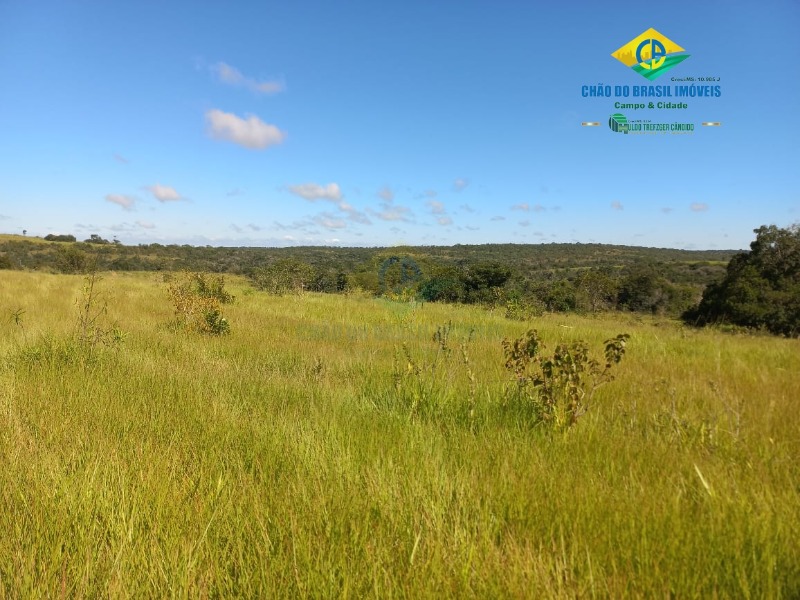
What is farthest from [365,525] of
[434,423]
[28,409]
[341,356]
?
[341,356]

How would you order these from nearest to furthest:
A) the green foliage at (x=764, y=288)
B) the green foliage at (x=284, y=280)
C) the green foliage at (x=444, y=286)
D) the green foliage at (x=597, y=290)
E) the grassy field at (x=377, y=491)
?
the grassy field at (x=377, y=491) < the green foliage at (x=284, y=280) < the green foliage at (x=764, y=288) < the green foliage at (x=444, y=286) < the green foliage at (x=597, y=290)

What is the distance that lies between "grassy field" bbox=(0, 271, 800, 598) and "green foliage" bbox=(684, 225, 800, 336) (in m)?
26.8

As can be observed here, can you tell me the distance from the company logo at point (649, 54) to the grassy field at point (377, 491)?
6.21 metres

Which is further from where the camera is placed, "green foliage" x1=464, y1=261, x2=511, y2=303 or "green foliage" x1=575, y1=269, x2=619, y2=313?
"green foliage" x1=575, y1=269, x2=619, y2=313

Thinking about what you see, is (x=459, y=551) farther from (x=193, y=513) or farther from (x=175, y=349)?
(x=175, y=349)

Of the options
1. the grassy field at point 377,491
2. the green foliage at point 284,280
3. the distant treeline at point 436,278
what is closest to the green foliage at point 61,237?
the distant treeline at point 436,278

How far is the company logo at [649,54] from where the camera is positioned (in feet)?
23.6

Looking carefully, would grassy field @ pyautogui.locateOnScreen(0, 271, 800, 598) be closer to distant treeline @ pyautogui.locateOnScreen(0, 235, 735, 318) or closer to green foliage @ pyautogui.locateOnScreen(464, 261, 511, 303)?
distant treeline @ pyautogui.locateOnScreen(0, 235, 735, 318)

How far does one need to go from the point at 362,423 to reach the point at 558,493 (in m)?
1.41

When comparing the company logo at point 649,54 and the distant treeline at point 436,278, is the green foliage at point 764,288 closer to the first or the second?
the distant treeline at point 436,278

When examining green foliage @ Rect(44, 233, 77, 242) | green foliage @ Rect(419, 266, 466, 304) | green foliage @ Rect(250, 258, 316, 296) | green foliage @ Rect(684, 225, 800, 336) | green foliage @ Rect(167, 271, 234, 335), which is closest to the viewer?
green foliage @ Rect(167, 271, 234, 335)

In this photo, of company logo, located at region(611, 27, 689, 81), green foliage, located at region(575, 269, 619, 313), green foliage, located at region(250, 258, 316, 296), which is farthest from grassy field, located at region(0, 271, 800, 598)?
green foliage, located at region(575, 269, 619, 313)

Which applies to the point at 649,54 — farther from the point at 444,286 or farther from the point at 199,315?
the point at 444,286

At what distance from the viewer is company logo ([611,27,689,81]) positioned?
718 centimetres
